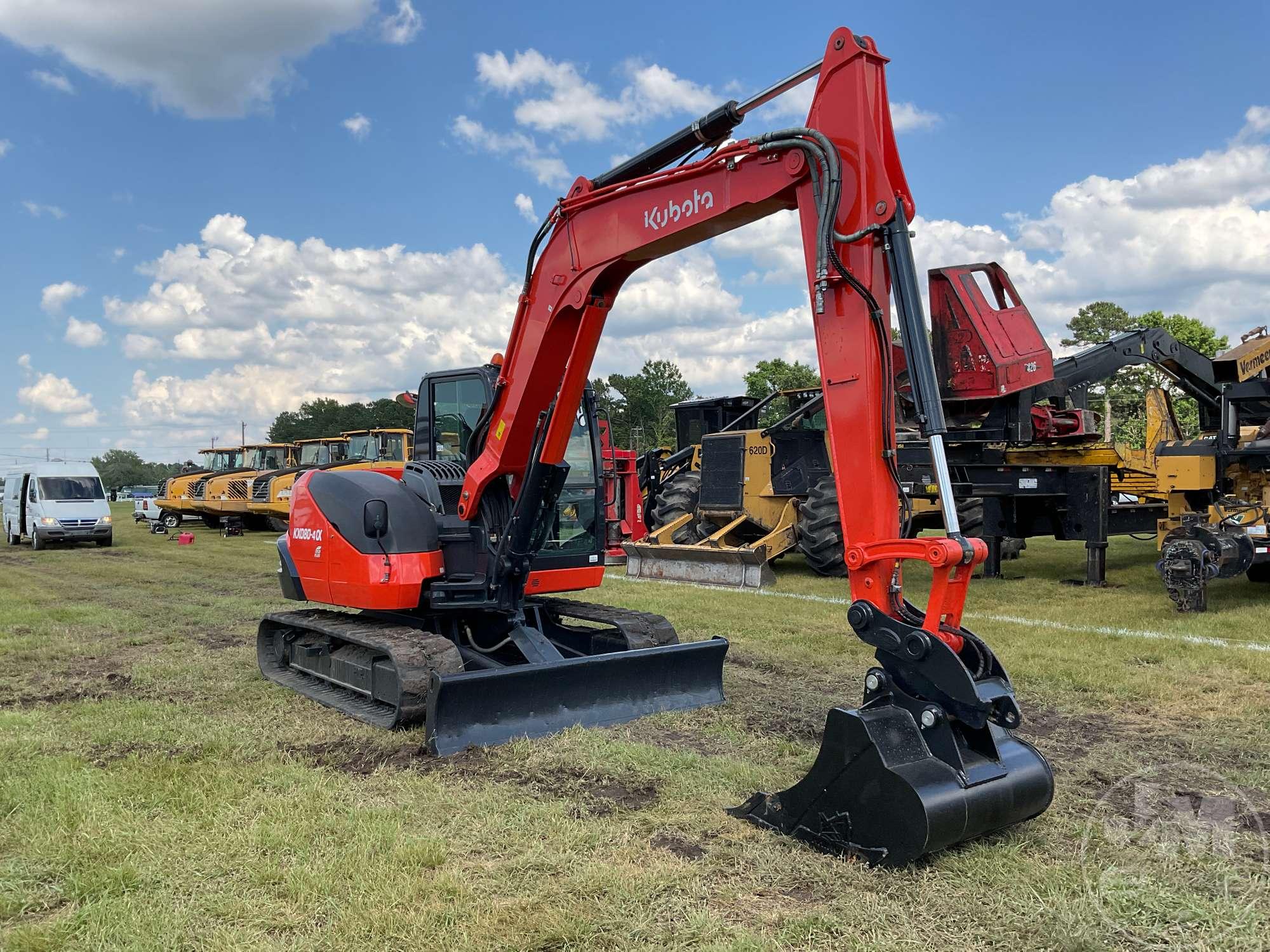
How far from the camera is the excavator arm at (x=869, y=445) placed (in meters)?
3.77

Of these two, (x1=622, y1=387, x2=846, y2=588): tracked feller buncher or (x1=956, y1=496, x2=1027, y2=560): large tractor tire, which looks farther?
(x1=956, y1=496, x2=1027, y2=560): large tractor tire

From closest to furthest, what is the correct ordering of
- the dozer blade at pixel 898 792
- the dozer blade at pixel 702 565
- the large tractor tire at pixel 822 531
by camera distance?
the dozer blade at pixel 898 792 → the dozer blade at pixel 702 565 → the large tractor tire at pixel 822 531

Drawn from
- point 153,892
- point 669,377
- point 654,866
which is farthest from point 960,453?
point 669,377

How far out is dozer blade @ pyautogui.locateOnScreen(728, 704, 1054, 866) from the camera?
3.64 meters

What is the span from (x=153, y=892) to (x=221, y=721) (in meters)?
2.60

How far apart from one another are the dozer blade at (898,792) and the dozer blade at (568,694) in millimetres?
1945

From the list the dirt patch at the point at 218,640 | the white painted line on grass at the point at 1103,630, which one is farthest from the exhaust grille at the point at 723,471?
the dirt patch at the point at 218,640

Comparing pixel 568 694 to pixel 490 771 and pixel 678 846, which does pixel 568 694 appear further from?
pixel 678 846

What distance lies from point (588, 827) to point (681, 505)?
38.0ft

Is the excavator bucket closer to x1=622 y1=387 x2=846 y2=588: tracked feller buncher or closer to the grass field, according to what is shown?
the grass field

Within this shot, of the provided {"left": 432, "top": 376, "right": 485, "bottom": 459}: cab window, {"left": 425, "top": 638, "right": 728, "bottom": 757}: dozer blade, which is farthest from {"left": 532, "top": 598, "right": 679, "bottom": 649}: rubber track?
{"left": 432, "top": 376, "right": 485, "bottom": 459}: cab window

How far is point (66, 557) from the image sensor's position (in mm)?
19047
